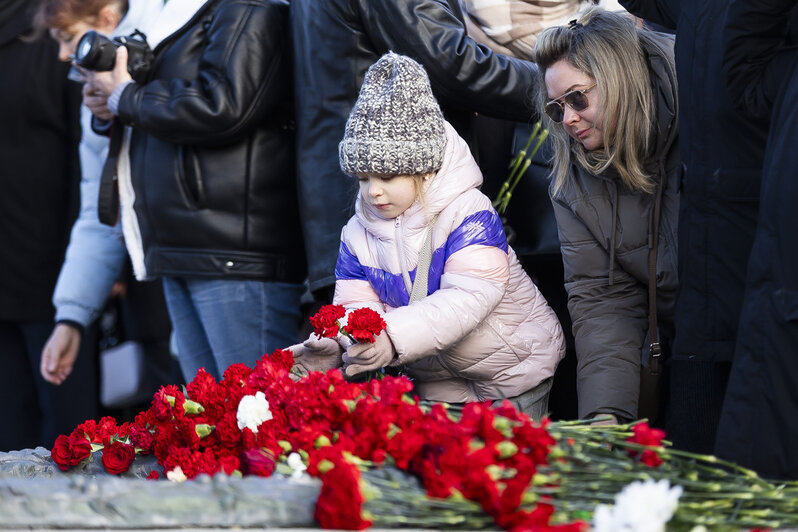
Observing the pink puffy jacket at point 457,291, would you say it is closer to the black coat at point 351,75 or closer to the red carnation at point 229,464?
the black coat at point 351,75

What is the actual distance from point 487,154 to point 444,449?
1.74 m

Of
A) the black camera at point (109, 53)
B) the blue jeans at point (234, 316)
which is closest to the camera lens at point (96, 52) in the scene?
the black camera at point (109, 53)

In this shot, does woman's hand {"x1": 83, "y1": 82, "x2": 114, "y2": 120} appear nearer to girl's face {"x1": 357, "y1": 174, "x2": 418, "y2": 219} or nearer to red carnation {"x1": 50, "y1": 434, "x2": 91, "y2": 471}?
girl's face {"x1": 357, "y1": 174, "x2": 418, "y2": 219}

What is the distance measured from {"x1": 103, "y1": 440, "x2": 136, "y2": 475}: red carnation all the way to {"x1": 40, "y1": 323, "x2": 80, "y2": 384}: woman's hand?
1774 mm

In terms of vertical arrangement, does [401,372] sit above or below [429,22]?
below

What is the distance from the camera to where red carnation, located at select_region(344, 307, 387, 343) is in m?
2.48

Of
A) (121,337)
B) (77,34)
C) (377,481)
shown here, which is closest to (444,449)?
(377,481)

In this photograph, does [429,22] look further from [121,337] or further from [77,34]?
[121,337]

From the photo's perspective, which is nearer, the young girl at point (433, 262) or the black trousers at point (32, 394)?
the young girl at point (433, 262)

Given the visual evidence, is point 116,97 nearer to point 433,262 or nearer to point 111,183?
point 111,183

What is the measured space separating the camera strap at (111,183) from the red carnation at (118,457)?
1518 mm

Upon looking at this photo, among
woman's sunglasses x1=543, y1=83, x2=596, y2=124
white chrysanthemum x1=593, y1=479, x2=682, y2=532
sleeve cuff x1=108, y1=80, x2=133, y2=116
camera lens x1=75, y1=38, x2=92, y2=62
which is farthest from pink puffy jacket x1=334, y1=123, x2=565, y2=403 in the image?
camera lens x1=75, y1=38, x2=92, y2=62

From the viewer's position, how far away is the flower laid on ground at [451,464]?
1.79 meters

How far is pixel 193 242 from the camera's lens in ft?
12.1
